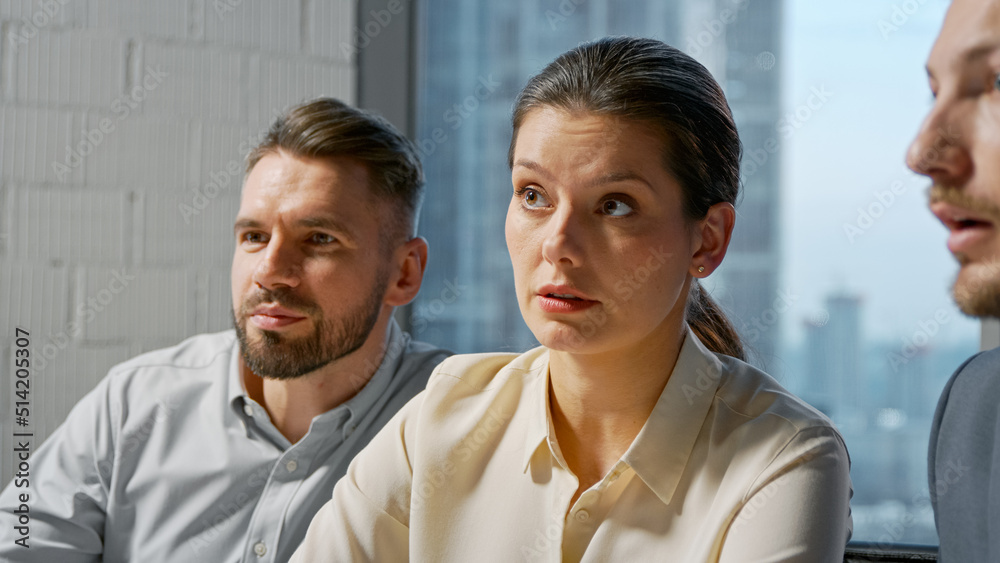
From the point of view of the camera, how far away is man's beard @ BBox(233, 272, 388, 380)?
5.29 ft

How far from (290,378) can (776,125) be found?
136 centimetres

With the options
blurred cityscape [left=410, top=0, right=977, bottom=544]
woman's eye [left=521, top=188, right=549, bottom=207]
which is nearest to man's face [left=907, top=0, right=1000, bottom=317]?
woman's eye [left=521, top=188, right=549, bottom=207]

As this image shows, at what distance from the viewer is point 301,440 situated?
1589 millimetres

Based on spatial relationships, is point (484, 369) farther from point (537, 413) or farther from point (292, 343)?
point (292, 343)

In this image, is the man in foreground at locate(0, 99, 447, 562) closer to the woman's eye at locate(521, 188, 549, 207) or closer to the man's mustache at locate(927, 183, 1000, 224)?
the woman's eye at locate(521, 188, 549, 207)

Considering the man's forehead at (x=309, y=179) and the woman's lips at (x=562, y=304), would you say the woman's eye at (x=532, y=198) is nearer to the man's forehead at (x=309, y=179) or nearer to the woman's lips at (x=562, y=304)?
the woman's lips at (x=562, y=304)

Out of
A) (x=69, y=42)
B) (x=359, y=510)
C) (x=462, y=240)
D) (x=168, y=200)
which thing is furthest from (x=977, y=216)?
(x=69, y=42)

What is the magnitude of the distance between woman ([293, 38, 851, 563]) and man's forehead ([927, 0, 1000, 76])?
425mm

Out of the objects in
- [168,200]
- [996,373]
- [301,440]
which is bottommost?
[301,440]

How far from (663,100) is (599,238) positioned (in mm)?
222

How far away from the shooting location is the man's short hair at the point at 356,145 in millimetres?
1689

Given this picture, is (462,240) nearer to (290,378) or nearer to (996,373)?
(290,378)

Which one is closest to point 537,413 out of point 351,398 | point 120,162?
point 351,398

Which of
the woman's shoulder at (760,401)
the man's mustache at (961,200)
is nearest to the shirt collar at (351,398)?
the woman's shoulder at (760,401)
